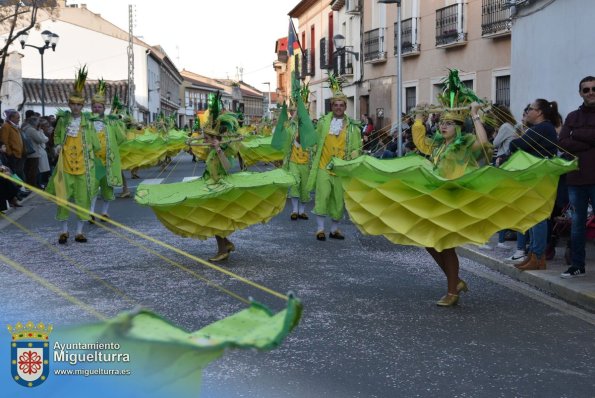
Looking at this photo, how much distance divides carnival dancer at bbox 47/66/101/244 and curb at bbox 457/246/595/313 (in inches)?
200

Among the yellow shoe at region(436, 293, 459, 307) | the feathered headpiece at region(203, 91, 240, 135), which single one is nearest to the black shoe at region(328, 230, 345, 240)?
the feathered headpiece at region(203, 91, 240, 135)

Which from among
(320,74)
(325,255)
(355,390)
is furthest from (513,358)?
(320,74)

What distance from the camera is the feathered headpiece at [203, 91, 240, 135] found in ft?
30.4

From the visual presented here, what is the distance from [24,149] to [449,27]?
11489 mm

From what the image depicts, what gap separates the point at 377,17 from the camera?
29781mm

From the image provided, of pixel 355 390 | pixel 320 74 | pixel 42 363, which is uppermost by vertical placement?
pixel 320 74

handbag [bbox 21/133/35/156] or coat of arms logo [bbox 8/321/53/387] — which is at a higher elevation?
handbag [bbox 21/133/35/156]

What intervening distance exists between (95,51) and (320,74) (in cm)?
2532

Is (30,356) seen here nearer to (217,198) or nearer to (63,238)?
(217,198)

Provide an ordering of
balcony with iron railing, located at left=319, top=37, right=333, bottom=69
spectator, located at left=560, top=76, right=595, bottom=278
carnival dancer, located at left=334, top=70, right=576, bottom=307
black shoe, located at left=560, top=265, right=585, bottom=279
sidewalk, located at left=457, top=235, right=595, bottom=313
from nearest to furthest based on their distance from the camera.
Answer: carnival dancer, located at left=334, top=70, right=576, bottom=307
sidewalk, located at left=457, top=235, right=595, bottom=313
spectator, located at left=560, top=76, right=595, bottom=278
black shoe, located at left=560, top=265, right=585, bottom=279
balcony with iron railing, located at left=319, top=37, right=333, bottom=69

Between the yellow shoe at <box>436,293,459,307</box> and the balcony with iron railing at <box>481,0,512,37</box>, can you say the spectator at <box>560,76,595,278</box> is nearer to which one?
the yellow shoe at <box>436,293,459,307</box>

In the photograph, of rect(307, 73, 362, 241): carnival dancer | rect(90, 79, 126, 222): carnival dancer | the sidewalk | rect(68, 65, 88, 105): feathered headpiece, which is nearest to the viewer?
the sidewalk

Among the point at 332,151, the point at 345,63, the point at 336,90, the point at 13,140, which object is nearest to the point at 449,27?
the point at 13,140

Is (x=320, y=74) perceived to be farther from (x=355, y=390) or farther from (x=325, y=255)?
(x=355, y=390)
